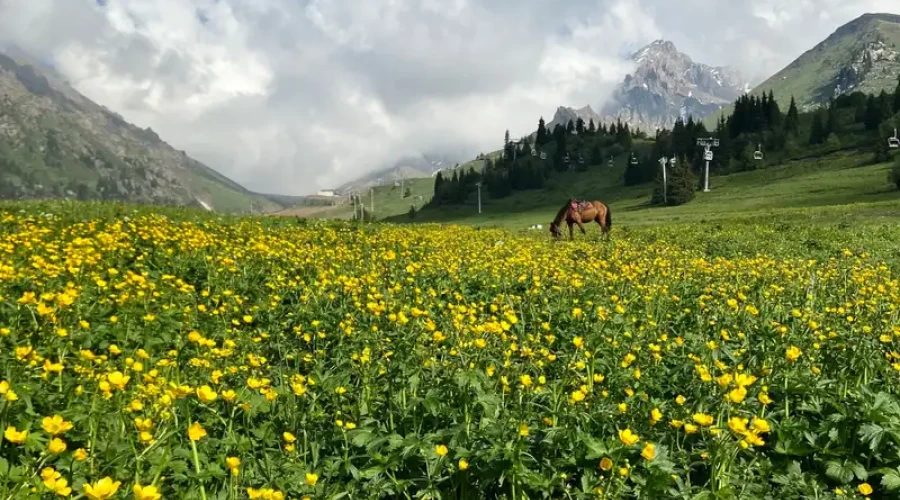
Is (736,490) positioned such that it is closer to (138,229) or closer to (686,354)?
(686,354)

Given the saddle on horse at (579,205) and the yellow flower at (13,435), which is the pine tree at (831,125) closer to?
the saddle on horse at (579,205)

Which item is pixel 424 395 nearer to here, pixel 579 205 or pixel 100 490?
pixel 100 490

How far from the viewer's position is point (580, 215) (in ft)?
102

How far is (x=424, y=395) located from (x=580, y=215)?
27.2 meters

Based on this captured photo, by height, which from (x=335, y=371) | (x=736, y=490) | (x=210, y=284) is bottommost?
(x=736, y=490)

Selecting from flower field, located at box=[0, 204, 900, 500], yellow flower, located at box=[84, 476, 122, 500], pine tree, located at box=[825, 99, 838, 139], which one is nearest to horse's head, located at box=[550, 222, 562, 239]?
flower field, located at box=[0, 204, 900, 500]

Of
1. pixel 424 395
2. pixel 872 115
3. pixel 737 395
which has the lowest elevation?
pixel 424 395

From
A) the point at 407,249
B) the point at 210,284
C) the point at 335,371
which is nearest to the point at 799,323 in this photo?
the point at 335,371

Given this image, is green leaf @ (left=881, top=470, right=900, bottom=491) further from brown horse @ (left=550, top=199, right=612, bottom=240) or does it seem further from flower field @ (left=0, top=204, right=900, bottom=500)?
brown horse @ (left=550, top=199, right=612, bottom=240)

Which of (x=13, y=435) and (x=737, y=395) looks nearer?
(x=13, y=435)

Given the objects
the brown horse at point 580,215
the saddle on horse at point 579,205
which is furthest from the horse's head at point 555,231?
the saddle on horse at point 579,205

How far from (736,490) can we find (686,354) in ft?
9.26

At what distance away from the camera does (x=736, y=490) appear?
159 inches

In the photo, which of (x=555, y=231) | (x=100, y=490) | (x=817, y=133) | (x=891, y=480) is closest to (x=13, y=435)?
(x=100, y=490)
